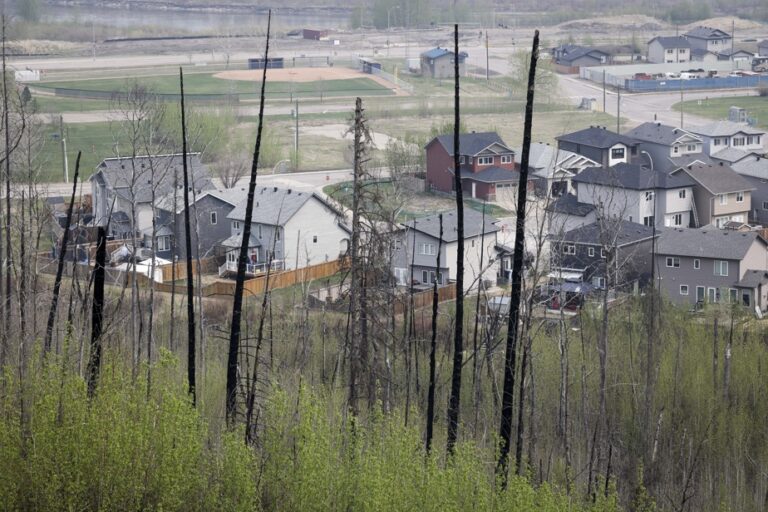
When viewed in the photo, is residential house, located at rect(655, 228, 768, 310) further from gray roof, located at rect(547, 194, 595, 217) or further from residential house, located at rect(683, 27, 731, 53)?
residential house, located at rect(683, 27, 731, 53)

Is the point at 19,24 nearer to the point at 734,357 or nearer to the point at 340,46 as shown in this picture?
the point at 340,46

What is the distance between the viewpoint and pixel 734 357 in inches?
724

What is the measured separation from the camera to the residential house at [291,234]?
2802 cm

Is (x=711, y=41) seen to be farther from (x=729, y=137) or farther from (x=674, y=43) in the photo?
(x=729, y=137)

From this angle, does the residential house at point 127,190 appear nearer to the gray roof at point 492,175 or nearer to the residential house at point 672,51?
the gray roof at point 492,175

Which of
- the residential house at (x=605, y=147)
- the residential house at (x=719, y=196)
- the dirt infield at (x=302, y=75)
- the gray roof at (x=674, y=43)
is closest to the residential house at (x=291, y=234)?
the residential house at (x=719, y=196)

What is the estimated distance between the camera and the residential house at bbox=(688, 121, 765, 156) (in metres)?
39.1

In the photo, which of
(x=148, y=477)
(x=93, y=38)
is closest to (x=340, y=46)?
(x=93, y=38)

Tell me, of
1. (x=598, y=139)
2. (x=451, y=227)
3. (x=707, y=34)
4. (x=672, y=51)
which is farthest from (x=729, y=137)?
(x=707, y=34)

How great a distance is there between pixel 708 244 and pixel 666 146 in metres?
11.9

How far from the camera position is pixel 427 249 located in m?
26.8

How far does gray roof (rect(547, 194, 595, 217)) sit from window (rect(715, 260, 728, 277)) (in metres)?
4.43

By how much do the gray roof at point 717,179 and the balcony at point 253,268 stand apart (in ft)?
36.4

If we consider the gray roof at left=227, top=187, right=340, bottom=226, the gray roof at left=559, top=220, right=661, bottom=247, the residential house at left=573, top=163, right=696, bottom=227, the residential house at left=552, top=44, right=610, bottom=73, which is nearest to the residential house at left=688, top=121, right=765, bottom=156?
the residential house at left=573, top=163, right=696, bottom=227
